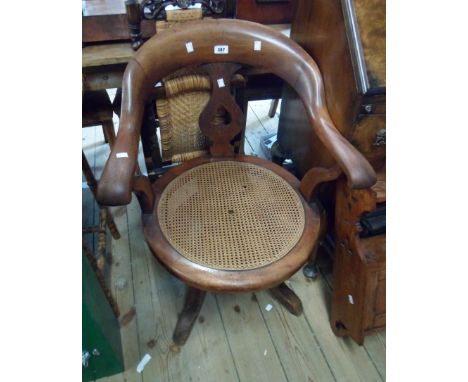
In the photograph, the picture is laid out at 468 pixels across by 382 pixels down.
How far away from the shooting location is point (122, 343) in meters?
1.30

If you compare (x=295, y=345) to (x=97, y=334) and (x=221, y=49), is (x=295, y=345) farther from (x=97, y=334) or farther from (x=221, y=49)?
(x=221, y=49)

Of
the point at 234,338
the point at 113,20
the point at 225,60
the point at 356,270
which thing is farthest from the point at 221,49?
the point at 234,338

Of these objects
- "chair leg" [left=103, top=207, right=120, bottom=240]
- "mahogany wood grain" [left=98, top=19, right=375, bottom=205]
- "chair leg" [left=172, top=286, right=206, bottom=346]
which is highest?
"mahogany wood grain" [left=98, top=19, right=375, bottom=205]

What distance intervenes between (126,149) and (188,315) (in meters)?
0.72

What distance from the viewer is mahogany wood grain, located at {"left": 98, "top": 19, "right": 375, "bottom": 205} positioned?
3.22ft

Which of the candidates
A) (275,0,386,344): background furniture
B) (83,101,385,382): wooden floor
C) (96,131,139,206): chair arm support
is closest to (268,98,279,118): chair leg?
(275,0,386,344): background furniture

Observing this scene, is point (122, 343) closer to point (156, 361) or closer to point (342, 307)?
point (156, 361)

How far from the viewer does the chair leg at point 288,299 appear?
139cm

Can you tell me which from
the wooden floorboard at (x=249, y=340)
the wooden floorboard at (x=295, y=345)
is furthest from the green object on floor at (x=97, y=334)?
the wooden floorboard at (x=295, y=345)

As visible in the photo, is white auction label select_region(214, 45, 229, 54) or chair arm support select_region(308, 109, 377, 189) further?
white auction label select_region(214, 45, 229, 54)

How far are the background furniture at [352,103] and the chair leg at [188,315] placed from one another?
51 cm

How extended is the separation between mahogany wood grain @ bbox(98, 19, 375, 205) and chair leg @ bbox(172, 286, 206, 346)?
0.66 meters

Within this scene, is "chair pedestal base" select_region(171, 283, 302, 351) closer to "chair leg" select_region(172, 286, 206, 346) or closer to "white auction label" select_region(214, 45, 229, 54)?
"chair leg" select_region(172, 286, 206, 346)

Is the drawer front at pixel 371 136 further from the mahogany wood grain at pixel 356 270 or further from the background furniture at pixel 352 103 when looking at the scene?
the mahogany wood grain at pixel 356 270
